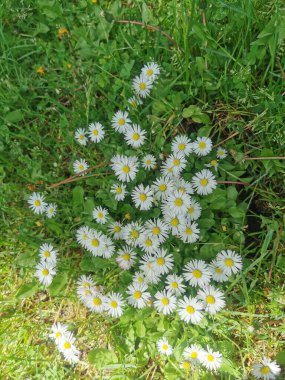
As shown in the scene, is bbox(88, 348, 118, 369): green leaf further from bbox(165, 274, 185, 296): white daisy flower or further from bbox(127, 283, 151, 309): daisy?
bbox(165, 274, 185, 296): white daisy flower

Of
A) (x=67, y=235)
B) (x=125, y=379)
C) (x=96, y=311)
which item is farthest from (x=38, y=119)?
(x=125, y=379)

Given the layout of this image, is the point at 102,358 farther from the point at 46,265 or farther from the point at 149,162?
the point at 149,162

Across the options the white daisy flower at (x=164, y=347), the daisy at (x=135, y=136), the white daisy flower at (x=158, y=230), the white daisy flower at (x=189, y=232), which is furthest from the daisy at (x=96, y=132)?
the white daisy flower at (x=164, y=347)

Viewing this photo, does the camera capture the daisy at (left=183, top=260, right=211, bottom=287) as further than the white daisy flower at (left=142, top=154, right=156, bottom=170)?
No

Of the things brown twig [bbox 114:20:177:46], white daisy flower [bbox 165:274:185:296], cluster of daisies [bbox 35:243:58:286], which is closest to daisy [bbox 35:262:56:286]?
cluster of daisies [bbox 35:243:58:286]

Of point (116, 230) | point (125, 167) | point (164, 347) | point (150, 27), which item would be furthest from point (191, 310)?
point (150, 27)
